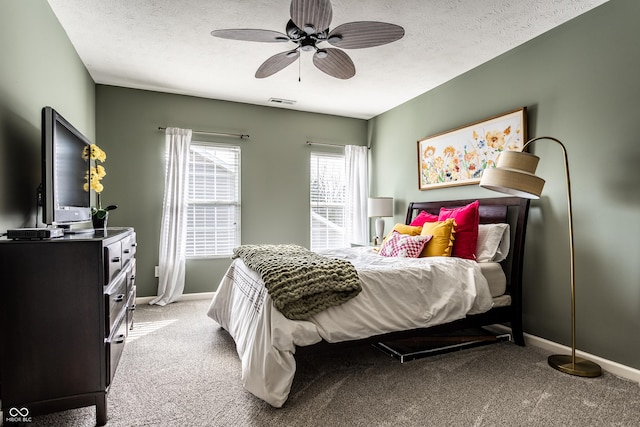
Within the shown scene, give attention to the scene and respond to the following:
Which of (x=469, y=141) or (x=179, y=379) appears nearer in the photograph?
(x=179, y=379)

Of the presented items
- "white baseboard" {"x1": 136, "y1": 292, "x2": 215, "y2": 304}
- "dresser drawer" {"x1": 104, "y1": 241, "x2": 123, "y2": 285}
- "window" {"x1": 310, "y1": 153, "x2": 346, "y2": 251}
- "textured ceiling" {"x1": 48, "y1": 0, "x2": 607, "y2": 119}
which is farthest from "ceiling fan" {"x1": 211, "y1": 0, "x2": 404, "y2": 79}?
"white baseboard" {"x1": 136, "y1": 292, "x2": 215, "y2": 304}

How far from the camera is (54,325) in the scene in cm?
171

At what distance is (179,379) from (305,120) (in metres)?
3.77

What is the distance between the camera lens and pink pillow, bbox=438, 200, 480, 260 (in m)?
3.08

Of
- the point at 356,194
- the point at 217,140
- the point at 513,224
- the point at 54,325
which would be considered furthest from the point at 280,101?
the point at 54,325

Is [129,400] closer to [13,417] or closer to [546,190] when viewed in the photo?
[13,417]

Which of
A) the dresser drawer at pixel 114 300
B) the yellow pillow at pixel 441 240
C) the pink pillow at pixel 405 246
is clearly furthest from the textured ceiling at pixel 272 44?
the dresser drawer at pixel 114 300

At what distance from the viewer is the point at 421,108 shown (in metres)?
4.41

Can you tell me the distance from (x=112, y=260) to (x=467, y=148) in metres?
3.29

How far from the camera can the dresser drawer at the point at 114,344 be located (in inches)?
71.4

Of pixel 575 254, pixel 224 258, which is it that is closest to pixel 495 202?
pixel 575 254

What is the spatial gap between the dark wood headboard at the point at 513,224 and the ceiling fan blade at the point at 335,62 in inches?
68.3

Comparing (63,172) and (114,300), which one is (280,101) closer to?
(63,172)

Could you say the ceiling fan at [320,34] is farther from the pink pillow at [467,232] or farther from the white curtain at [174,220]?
the white curtain at [174,220]
